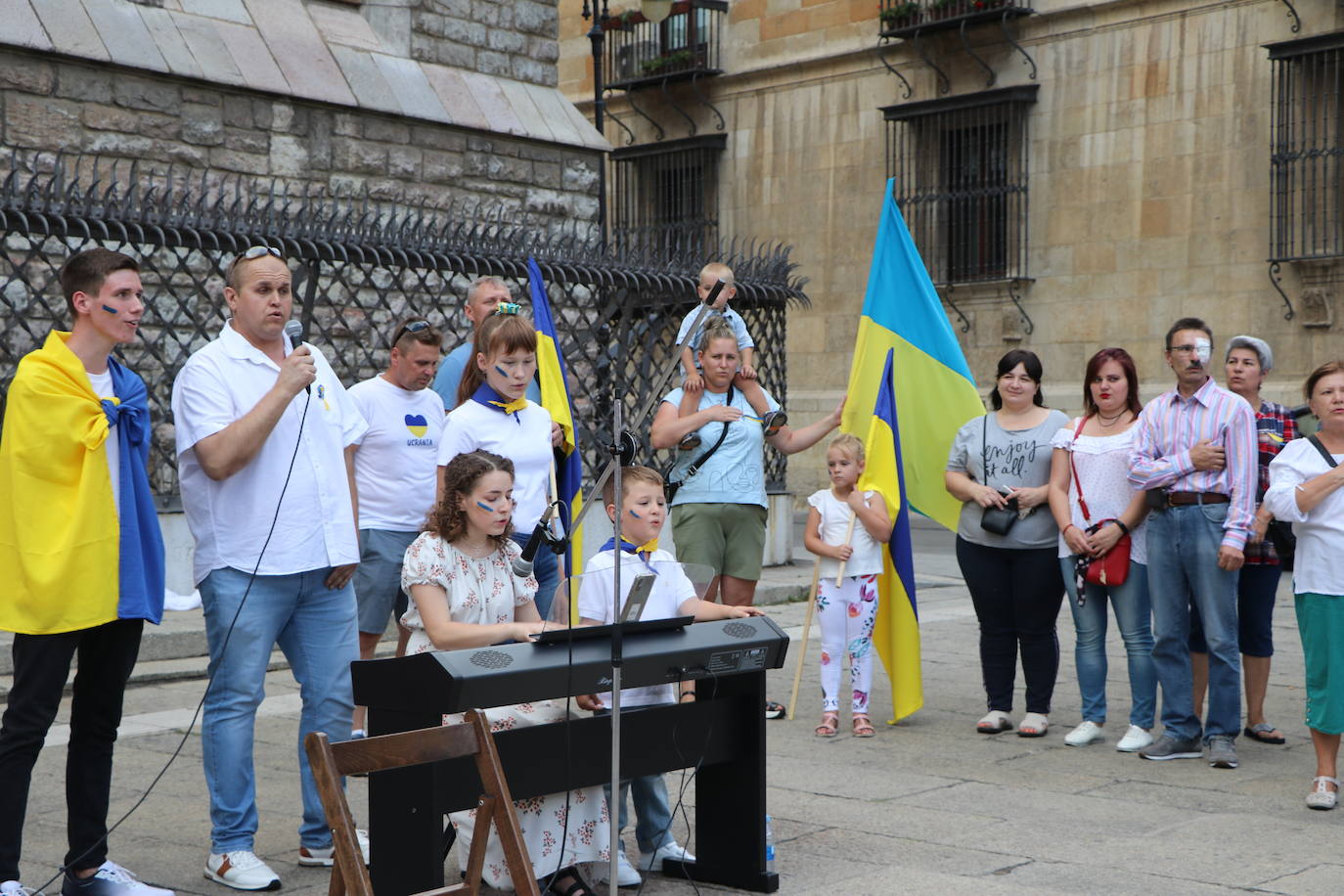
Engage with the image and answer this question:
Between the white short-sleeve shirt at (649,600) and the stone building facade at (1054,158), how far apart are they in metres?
14.6

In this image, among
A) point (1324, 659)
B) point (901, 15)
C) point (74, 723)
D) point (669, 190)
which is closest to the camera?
point (74, 723)

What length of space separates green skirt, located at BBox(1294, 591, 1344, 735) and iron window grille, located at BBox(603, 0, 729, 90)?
750 inches

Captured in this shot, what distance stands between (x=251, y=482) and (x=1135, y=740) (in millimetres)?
4090

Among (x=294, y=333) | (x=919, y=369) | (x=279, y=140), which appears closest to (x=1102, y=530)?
(x=919, y=369)

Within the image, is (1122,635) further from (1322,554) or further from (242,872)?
(242,872)

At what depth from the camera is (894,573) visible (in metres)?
7.36

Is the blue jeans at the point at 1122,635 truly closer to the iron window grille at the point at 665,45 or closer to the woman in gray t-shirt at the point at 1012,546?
the woman in gray t-shirt at the point at 1012,546

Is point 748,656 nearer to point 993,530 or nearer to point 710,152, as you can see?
point 993,530

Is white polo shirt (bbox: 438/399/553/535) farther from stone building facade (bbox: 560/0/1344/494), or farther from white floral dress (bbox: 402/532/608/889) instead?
stone building facade (bbox: 560/0/1344/494)

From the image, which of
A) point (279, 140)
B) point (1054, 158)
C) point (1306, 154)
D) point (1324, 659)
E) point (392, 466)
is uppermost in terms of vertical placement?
point (1054, 158)

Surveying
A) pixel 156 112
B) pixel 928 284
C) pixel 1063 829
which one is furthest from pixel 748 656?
pixel 156 112

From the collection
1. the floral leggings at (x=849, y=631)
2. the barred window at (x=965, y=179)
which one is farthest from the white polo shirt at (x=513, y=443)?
the barred window at (x=965, y=179)

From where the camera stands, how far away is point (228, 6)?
1270 centimetres

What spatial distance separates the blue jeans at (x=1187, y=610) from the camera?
20.9 ft
